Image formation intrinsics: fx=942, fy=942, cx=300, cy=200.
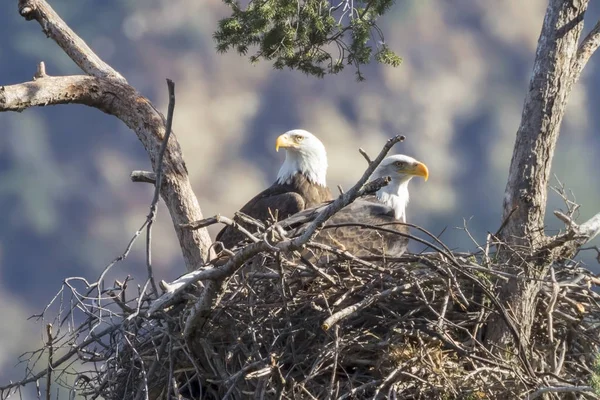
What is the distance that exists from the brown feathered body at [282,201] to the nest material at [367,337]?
1698 millimetres

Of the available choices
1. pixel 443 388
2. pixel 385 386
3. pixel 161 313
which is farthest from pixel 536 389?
pixel 161 313

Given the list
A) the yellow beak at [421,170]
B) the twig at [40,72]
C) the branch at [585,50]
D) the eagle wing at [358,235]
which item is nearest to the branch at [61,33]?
the twig at [40,72]

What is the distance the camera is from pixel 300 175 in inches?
289

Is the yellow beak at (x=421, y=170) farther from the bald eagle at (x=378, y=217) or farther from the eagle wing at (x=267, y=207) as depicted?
the eagle wing at (x=267, y=207)

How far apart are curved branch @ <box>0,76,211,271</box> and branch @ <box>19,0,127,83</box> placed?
0.96 feet

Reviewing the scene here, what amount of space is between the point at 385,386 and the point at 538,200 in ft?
4.17

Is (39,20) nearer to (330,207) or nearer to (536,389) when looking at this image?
(330,207)

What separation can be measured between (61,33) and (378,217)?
8.54ft

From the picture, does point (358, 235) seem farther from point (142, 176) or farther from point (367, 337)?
point (142, 176)

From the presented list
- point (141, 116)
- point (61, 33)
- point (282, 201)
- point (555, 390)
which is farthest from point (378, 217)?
point (61, 33)

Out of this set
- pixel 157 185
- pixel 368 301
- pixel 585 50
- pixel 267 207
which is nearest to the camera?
pixel 157 185

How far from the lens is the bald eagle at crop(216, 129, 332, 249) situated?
7.08 metres

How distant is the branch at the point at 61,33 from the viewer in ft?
21.5

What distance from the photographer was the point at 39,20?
673 cm
